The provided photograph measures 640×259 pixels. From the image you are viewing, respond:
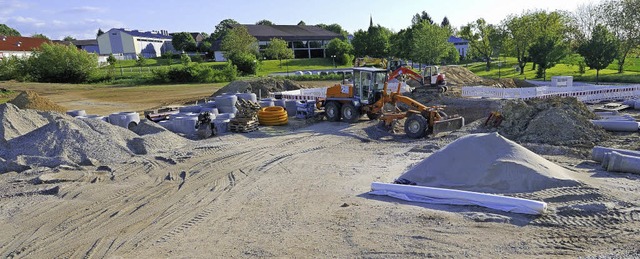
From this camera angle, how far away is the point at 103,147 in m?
12.8

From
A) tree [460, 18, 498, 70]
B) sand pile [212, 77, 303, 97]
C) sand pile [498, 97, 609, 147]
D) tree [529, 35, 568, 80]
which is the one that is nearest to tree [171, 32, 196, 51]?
tree [460, 18, 498, 70]

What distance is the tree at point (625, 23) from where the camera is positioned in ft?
115

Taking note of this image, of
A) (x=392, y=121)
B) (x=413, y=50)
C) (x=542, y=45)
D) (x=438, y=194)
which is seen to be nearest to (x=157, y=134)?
(x=392, y=121)

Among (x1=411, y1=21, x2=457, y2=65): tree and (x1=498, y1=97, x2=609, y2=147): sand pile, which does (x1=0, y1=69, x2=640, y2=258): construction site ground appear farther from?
(x1=411, y1=21, x2=457, y2=65): tree

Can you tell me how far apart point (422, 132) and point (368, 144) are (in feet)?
6.16

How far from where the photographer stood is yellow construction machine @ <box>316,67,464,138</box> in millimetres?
15047

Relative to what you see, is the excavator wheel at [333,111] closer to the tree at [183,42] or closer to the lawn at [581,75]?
the lawn at [581,75]

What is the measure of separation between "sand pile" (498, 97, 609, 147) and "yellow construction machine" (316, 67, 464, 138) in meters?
1.82

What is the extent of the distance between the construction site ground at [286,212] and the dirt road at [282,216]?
25 millimetres

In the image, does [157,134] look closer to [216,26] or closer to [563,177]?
[563,177]

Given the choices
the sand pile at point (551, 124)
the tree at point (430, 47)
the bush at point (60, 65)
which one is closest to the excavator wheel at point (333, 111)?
the sand pile at point (551, 124)

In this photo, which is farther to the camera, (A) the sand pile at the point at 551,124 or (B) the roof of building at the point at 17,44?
(B) the roof of building at the point at 17,44

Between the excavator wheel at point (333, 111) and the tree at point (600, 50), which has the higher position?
the tree at point (600, 50)

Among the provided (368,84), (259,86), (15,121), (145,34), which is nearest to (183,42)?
(145,34)
